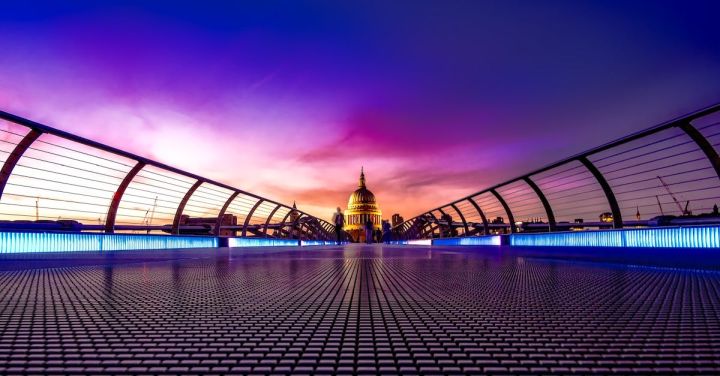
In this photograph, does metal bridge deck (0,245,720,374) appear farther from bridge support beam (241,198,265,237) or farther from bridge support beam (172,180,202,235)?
bridge support beam (241,198,265,237)

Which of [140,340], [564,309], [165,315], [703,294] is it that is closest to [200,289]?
[165,315]

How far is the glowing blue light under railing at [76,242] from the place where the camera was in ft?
21.0

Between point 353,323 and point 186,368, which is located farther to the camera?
point 353,323

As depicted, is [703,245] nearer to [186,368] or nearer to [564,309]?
[564,309]

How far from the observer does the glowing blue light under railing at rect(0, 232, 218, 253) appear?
642cm

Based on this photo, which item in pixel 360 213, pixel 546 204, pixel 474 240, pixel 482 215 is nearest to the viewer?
pixel 546 204

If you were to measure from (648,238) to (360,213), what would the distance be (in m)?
122

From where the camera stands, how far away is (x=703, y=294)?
6.68ft

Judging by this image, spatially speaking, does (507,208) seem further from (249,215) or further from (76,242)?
(76,242)

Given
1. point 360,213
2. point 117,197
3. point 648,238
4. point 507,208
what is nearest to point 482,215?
point 507,208

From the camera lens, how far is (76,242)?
7.39 meters

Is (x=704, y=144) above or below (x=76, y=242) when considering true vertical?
→ above

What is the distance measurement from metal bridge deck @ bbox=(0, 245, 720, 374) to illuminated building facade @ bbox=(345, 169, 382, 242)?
120266mm

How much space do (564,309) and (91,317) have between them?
6.00 ft
